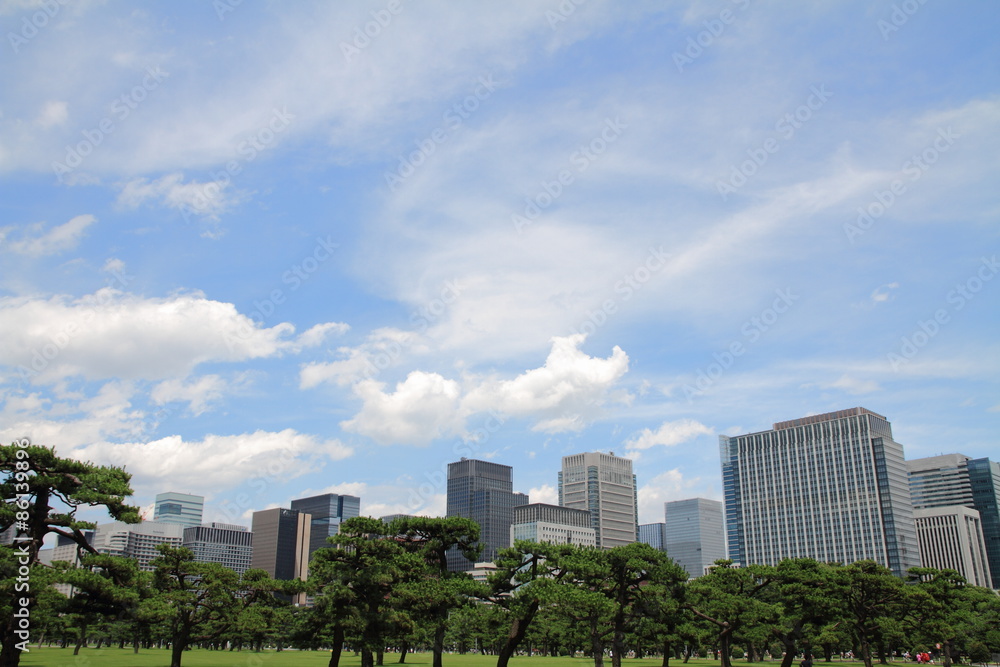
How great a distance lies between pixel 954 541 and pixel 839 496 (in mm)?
36218

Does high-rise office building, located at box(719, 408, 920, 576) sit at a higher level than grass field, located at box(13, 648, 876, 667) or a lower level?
higher

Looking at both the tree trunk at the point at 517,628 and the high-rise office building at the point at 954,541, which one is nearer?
the tree trunk at the point at 517,628

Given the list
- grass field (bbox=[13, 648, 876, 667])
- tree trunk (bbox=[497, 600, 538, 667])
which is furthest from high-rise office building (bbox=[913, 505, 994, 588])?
tree trunk (bbox=[497, 600, 538, 667])

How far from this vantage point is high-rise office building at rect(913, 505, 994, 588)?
185375 mm

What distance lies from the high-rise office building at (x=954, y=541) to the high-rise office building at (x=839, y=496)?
50.1 feet

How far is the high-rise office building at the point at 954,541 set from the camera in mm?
185375

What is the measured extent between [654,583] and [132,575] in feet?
81.4

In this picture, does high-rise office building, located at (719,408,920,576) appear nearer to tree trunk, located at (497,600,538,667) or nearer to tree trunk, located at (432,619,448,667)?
tree trunk, located at (432,619,448,667)

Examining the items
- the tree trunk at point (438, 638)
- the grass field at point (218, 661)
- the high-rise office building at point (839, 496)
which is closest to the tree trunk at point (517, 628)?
the tree trunk at point (438, 638)

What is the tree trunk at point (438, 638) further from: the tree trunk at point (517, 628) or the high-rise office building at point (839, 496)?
the high-rise office building at point (839, 496)

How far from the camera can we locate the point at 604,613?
3269 cm

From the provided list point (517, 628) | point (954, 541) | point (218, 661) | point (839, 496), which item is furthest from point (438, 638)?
point (954, 541)

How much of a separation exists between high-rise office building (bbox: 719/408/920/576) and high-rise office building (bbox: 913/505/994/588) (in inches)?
602

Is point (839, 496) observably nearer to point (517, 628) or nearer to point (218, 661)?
point (218, 661)
